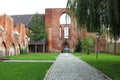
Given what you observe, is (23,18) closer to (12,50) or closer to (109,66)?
(12,50)

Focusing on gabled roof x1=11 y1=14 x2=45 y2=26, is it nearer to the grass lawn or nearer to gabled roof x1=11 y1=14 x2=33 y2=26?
gabled roof x1=11 y1=14 x2=33 y2=26

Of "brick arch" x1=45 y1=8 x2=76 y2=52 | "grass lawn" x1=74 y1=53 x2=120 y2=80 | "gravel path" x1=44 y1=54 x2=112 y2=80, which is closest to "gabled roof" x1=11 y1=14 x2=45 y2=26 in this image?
"brick arch" x1=45 y1=8 x2=76 y2=52

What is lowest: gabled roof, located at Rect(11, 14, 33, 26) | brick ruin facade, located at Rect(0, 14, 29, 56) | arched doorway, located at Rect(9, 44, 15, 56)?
arched doorway, located at Rect(9, 44, 15, 56)

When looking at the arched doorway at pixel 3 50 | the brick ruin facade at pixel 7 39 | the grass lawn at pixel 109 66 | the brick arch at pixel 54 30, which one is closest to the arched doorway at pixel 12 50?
the brick ruin facade at pixel 7 39

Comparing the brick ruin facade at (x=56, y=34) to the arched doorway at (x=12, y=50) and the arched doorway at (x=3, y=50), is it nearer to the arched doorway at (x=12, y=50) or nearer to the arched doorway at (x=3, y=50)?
the arched doorway at (x=12, y=50)

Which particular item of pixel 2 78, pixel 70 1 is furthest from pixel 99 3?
pixel 2 78

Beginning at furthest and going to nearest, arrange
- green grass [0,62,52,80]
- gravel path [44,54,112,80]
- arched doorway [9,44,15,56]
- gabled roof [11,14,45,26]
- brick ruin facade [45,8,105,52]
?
gabled roof [11,14,45,26] < brick ruin facade [45,8,105,52] < arched doorway [9,44,15,56] < green grass [0,62,52,80] < gravel path [44,54,112,80]

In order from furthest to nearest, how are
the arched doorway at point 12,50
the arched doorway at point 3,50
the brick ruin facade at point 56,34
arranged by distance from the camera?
the brick ruin facade at point 56,34 < the arched doorway at point 12,50 < the arched doorway at point 3,50

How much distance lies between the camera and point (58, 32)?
75938 millimetres

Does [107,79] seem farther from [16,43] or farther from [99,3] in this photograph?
[16,43]

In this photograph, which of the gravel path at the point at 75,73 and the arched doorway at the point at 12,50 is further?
the arched doorway at the point at 12,50

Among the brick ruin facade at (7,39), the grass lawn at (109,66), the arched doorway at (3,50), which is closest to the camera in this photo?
the grass lawn at (109,66)

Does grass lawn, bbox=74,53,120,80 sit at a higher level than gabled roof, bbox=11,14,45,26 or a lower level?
lower

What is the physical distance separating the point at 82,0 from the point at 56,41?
59890 mm
